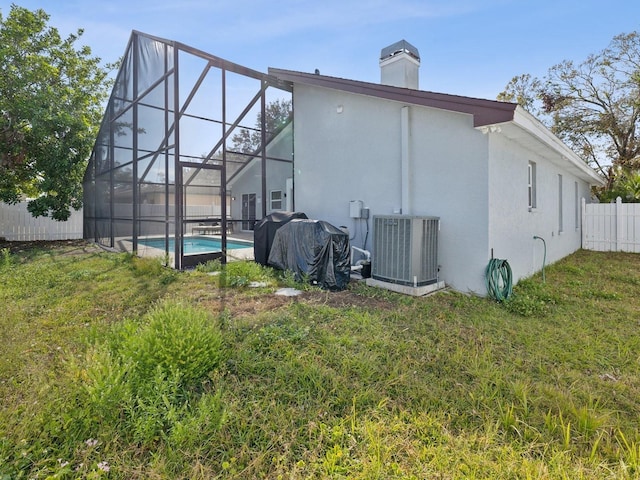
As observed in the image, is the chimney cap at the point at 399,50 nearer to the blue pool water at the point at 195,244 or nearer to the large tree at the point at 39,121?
the blue pool water at the point at 195,244

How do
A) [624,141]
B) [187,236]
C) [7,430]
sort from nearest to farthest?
[7,430], [187,236], [624,141]

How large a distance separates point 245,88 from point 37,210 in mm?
8735

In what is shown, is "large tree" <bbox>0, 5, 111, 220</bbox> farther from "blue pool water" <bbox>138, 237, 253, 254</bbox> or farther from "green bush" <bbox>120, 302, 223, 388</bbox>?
"green bush" <bbox>120, 302, 223, 388</bbox>

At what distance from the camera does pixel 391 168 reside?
5961 mm

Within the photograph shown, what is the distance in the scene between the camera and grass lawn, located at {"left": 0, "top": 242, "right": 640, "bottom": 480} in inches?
67.8

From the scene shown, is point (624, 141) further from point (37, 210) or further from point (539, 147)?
point (37, 210)

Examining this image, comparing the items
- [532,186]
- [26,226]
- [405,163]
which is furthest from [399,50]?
[26,226]

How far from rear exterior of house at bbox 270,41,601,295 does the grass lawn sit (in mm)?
1577

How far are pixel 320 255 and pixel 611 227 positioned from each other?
9861mm

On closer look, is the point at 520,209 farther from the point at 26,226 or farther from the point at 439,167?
the point at 26,226

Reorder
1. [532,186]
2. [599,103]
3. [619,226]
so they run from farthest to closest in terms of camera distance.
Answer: [599,103]
[619,226]
[532,186]

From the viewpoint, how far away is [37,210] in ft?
36.1

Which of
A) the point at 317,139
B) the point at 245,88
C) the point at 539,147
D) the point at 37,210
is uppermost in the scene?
the point at 245,88

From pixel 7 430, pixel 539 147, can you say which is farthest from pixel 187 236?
pixel 539 147
